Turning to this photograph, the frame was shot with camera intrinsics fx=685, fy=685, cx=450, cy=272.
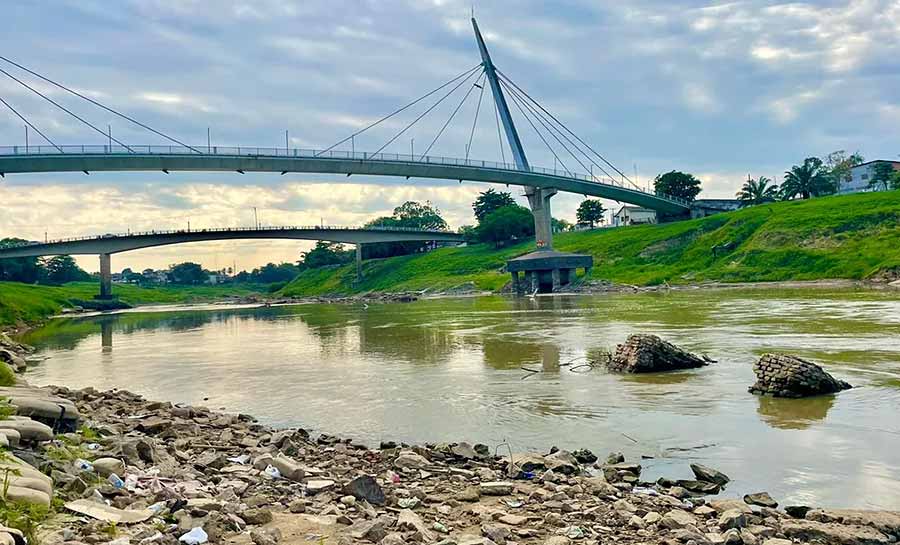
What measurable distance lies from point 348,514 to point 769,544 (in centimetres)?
464

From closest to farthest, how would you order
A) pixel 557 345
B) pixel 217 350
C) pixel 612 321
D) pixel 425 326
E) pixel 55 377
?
pixel 55 377, pixel 557 345, pixel 217 350, pixel 612 321, pixel 425 326

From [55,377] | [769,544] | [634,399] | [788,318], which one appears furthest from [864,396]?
[55,377]

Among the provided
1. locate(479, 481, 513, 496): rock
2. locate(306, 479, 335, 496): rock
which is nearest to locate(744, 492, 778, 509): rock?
locate(479, 481, 513, 496): rock

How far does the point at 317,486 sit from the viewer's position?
9352 mm

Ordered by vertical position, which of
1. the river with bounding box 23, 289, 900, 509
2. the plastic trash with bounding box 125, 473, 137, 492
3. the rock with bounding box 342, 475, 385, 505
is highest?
the plastic trash with bounding box 125, 473, 137, 492

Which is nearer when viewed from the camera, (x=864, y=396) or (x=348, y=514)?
(x=348, y=514)

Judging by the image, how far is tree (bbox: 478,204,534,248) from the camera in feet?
443

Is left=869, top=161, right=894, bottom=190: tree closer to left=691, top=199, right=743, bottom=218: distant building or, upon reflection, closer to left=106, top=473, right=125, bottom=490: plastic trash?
left=691, top=199, right=743, bottom=218: distant building

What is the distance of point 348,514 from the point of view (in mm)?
8109

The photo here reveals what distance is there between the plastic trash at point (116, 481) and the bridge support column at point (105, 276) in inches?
4749

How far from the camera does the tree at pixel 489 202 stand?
521 ft

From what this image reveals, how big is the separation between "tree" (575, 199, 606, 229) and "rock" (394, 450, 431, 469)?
140 m

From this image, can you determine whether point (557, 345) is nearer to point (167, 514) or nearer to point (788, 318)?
point (788, 318)

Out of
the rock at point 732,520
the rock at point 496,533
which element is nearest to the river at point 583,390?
the rock at point 732,520
